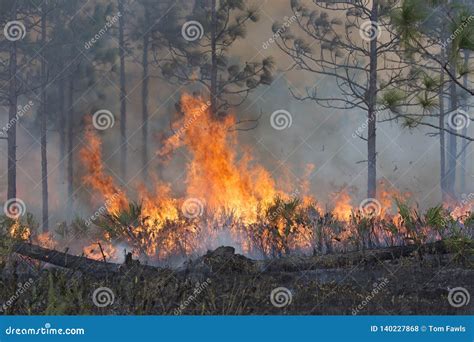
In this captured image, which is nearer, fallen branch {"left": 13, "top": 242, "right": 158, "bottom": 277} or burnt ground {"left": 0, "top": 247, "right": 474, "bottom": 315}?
burnt ground {"left": 0, "top": 247, "right": 474, "bottom": 315}

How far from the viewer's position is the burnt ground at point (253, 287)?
26.9 feet

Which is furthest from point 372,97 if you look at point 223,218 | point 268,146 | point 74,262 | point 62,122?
point 62,122

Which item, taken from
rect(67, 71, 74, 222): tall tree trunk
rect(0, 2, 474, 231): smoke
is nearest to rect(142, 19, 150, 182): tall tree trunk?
rect(0, 2, 474, 231): smoke

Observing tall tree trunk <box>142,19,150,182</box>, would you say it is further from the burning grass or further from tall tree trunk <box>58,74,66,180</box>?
the burning grass

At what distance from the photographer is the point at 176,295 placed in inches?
329

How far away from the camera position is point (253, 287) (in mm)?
10031

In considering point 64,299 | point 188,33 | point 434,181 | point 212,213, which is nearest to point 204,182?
point 212,213

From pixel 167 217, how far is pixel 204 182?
2.04m

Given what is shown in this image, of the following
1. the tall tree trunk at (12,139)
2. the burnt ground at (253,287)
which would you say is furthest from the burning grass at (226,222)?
the tall tree trunk at (12,139)

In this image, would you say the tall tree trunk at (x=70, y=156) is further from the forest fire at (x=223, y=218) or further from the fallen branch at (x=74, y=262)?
the fallen branch at (x=74, y=262)

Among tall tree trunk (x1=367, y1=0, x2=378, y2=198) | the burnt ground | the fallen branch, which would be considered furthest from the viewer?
tall tree trunk (x1=367, y1=0, x2=378, y2=198)

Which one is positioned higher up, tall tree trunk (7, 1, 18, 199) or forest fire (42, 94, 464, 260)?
tall tree trunk (7, 1, 18, 199)

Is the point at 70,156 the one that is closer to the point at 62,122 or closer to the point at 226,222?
the point at 62,122

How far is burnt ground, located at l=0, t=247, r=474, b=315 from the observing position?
8211mm
